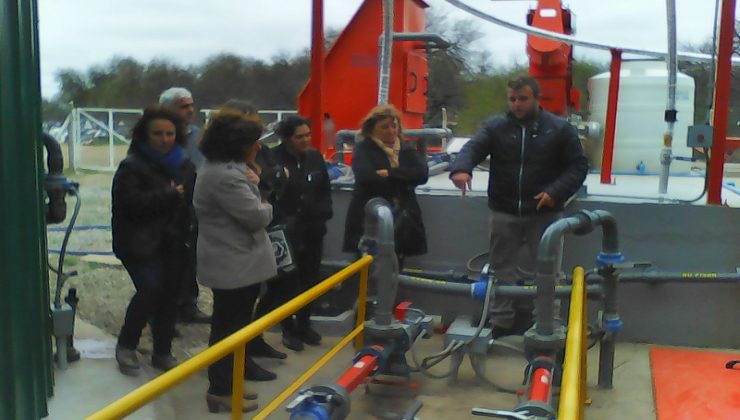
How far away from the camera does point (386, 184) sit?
4820 millimetres

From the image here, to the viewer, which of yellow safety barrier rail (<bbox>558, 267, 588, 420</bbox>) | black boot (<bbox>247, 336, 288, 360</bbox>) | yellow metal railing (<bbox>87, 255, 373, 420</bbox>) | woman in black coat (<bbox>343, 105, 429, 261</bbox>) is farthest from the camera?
woman in black coat (<bbox>343, 105, 429, 261</bbox>)

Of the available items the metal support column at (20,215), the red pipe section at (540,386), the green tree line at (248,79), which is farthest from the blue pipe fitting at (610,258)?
the green tree line at (248,79)

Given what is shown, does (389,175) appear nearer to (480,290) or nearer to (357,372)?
→ (480,290)

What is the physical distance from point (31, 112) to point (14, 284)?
2.46ft

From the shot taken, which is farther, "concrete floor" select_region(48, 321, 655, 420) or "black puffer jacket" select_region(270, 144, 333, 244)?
"black puffer jacket" select_region(270, 144, 333, 244)

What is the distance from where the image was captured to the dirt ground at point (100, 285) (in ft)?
17.2

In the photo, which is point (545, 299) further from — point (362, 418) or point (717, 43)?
point (717, 43)

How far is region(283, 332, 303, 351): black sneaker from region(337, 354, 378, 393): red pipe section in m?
1.12

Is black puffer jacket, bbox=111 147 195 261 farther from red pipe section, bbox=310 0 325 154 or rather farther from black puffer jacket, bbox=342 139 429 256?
red pipe section, bbox=310 0 325 154

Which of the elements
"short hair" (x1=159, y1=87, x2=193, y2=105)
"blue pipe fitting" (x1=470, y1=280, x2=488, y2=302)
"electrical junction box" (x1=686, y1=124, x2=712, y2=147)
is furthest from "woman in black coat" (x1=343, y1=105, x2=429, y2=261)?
"electrical junction box" (x1=686, y1=124, x2=712, y2=147)

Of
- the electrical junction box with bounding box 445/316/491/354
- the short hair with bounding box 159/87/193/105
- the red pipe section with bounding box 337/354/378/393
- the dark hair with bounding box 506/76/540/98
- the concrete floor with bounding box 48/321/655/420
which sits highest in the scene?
the dark hair with bounding box 506/76/540/98

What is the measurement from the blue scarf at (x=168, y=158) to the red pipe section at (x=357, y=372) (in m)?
1.41

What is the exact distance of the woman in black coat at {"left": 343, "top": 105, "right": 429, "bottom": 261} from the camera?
15.7ft

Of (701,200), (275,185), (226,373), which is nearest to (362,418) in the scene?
(226,373)
